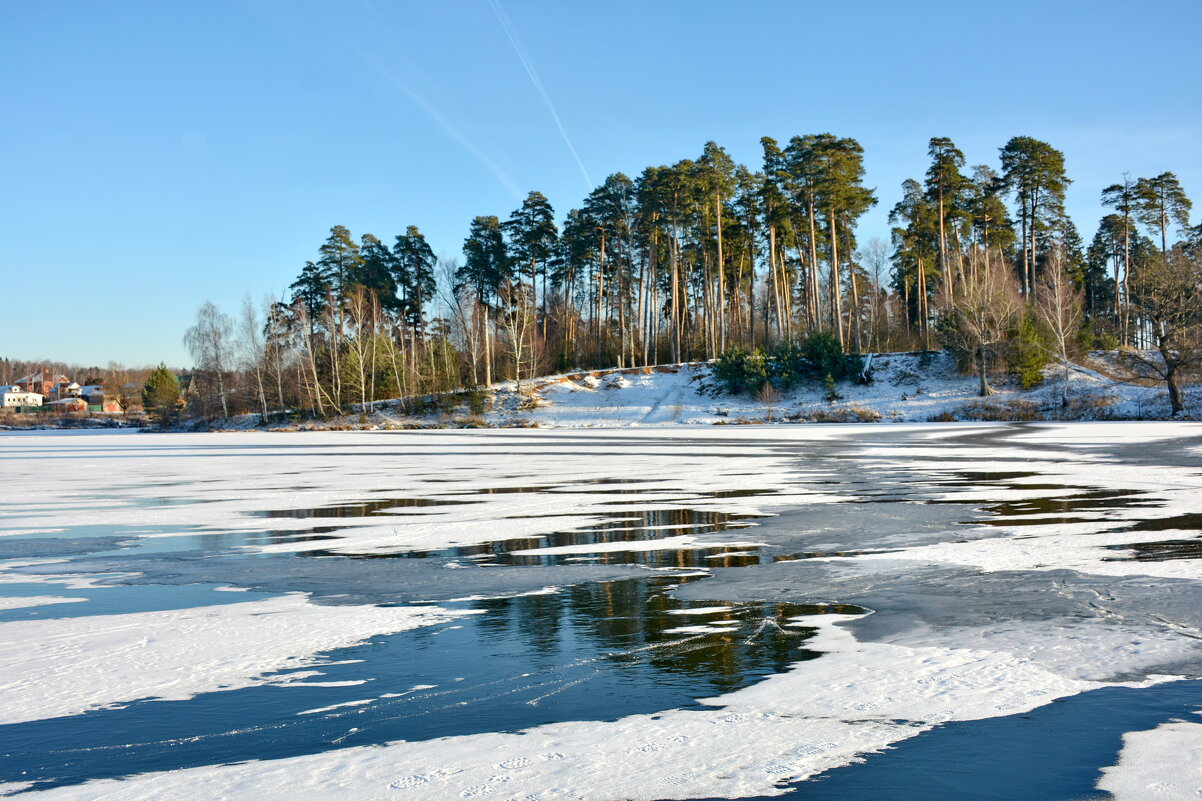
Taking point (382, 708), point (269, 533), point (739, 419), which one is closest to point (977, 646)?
point (382, 708)

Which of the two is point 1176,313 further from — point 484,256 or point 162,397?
point 162,397

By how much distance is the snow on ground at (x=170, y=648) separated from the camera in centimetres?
493

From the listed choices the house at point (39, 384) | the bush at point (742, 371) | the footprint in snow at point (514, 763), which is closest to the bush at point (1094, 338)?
the bush at point (742, 371)

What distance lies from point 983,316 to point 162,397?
67.1 metres

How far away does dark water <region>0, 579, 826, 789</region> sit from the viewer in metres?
4.08

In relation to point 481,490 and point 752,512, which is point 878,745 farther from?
point 481,490

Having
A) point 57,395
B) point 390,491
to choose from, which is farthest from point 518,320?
point 57,395

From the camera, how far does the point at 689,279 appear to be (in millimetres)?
72250

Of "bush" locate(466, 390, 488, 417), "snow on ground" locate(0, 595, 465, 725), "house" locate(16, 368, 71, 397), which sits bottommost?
"snow on ground" locate(0, 595, 465, 725)

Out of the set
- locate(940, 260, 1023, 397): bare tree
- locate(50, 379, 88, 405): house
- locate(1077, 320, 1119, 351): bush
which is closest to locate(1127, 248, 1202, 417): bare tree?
locate(940, 260, 1023, 397): bare tree

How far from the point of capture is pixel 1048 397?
42750mm

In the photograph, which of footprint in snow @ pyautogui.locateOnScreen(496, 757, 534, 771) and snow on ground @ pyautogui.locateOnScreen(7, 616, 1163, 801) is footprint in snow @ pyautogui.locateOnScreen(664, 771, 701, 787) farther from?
footprint in snow @ pyautogui.locateOnScreen(496, 757, 534, 771)

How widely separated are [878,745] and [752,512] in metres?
8.22

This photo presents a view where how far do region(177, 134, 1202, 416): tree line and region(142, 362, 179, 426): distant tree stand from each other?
106 inches
